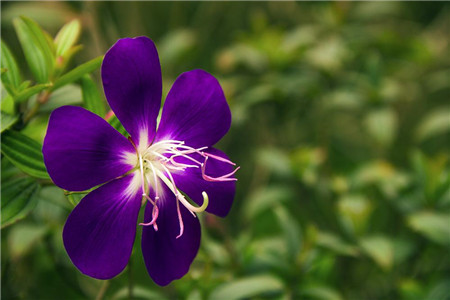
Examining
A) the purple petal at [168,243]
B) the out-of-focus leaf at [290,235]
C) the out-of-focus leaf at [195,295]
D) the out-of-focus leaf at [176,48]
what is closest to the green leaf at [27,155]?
the purple petal at [168,243]

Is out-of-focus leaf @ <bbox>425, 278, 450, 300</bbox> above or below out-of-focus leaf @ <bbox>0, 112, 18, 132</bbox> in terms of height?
below

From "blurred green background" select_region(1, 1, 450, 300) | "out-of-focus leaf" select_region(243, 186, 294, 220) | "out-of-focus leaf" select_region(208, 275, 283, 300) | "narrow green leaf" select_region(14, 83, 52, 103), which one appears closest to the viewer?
"narrow green leaf" select_region(14, 83, 52, 103)

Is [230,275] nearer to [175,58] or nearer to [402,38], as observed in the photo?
[175,58]

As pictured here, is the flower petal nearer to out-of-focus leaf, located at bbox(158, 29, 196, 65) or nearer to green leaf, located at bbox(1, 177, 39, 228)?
green leaf, located at bbox(1, 177, 39, 228)

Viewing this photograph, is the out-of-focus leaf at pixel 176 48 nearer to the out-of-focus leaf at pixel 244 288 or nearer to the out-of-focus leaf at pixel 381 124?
the out-of-focus leaf at pixel 381 124

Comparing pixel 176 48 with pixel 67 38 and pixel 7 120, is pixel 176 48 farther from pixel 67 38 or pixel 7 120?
pixel 7 120

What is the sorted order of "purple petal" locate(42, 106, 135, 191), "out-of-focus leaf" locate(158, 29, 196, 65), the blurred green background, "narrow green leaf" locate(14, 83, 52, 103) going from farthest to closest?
1. "out-of-focus leaf" locate(158, 29, 196, 65)
2. the blurred green background
3. "narrow green leaf" locate(14, 83, 52, 103)
4. "purple petal" locate(42, 106, 135, 191)

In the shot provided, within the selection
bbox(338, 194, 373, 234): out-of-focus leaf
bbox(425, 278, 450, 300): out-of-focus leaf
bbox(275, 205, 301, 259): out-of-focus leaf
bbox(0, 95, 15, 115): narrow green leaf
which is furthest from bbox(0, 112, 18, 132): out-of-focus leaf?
bbox(425, 278, 450, 300): out-of-focus leaf
